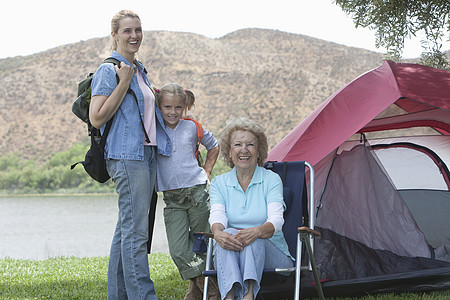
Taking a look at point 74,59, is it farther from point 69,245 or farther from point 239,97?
point 69,245

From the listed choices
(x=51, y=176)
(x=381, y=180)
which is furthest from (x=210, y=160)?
(x=51, y=176)

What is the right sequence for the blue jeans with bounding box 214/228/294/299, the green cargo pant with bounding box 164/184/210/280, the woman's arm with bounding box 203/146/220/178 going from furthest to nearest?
the woman's arm with bounding box 203/146/220/178
the green cargo pant with bounding box 164/184/210/280
the blue jeans with bounding box 214/228/294/299

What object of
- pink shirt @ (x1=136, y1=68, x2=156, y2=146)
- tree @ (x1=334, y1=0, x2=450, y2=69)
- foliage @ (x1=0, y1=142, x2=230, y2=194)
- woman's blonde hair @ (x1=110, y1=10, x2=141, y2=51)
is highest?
tree @ (x1=334, y1=0, x2=450, y2=69)

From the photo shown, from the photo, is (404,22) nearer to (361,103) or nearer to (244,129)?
(361,103)

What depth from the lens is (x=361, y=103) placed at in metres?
3.84

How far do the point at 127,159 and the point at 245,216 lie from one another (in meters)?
0.75

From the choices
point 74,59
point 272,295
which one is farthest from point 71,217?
point 74,59

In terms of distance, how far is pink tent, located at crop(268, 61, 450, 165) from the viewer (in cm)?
369

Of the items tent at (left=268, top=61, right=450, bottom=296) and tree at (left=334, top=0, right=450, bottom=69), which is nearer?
tent at (left=268, top=61, right=450, bottom=296)

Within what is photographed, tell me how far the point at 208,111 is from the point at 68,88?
1363cm

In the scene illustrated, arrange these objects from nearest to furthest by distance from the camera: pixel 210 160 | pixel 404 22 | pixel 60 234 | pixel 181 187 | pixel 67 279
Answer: pixel 181 187 → pixel 210 160 → pixel 67 279 → pixel 404 22 → pixel 60 234

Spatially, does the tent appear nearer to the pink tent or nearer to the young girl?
the pink tent

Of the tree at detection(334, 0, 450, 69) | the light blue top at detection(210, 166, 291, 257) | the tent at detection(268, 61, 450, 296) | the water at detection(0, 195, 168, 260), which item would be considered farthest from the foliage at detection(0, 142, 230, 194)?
the light blue top at detection(210, 166, 291, 257)

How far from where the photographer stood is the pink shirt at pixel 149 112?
3.09 metres
